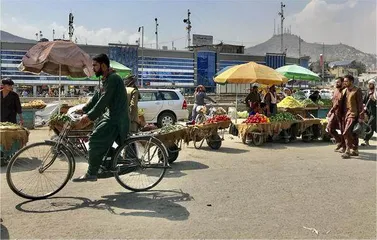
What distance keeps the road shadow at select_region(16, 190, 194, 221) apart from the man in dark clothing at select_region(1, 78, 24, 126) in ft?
13.4

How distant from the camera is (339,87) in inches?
396

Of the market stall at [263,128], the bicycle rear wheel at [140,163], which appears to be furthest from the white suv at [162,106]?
the bicycle rear wheel at [140,163]

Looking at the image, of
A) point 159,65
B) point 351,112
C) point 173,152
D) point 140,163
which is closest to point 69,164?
point 140,163

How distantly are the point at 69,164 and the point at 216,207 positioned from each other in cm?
217

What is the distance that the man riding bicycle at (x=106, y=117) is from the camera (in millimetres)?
5617

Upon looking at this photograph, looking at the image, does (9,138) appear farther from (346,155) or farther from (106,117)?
(346,155)

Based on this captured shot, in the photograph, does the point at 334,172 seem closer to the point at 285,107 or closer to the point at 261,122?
the point at 261,122

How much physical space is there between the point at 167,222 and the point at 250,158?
487 cm

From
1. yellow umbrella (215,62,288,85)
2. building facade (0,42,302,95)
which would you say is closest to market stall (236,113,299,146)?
yellow umbrella (215,62,288,85)

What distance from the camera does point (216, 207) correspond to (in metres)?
5.36

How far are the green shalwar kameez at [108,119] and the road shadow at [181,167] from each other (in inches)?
74.9

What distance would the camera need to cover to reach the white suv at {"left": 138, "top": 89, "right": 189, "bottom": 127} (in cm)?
1634

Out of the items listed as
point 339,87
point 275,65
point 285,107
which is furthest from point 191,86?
point 339,87

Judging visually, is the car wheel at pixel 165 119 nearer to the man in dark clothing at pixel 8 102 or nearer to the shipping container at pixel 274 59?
the man in dark clothing at pixel 8 102
